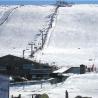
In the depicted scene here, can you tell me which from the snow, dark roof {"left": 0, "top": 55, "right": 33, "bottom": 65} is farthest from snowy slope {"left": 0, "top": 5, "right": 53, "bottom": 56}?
the snow

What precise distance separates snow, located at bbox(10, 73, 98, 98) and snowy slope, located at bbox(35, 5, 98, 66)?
1603 cm

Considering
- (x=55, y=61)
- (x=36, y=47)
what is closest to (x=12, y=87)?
(x=55, y=61)

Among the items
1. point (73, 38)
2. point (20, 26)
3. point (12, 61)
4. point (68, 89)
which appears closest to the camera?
point (68, 89)

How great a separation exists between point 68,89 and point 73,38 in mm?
39825

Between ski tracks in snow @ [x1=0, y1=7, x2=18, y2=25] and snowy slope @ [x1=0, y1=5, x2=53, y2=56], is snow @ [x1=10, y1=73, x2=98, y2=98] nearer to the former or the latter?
snowy slope @ [x1=0, y1=5, x2=53, y2=56]

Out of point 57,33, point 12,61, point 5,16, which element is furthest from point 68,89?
point 5,16

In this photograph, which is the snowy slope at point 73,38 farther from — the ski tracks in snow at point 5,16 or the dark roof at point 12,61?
the dark roof at point 12,61

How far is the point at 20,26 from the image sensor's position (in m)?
72.1

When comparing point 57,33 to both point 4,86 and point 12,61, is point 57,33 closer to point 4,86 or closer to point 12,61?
point 12,61

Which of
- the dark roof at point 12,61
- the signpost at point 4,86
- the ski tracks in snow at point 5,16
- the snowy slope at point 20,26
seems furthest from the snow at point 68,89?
the ski tracks in snow at point 5,16

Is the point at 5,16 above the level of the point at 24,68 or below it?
above

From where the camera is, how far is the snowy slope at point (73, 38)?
165 feet

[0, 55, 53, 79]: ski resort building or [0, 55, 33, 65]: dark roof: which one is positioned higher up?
[0, 55, 33, 65]: dark roof

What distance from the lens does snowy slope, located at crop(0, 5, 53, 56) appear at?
6171cm
